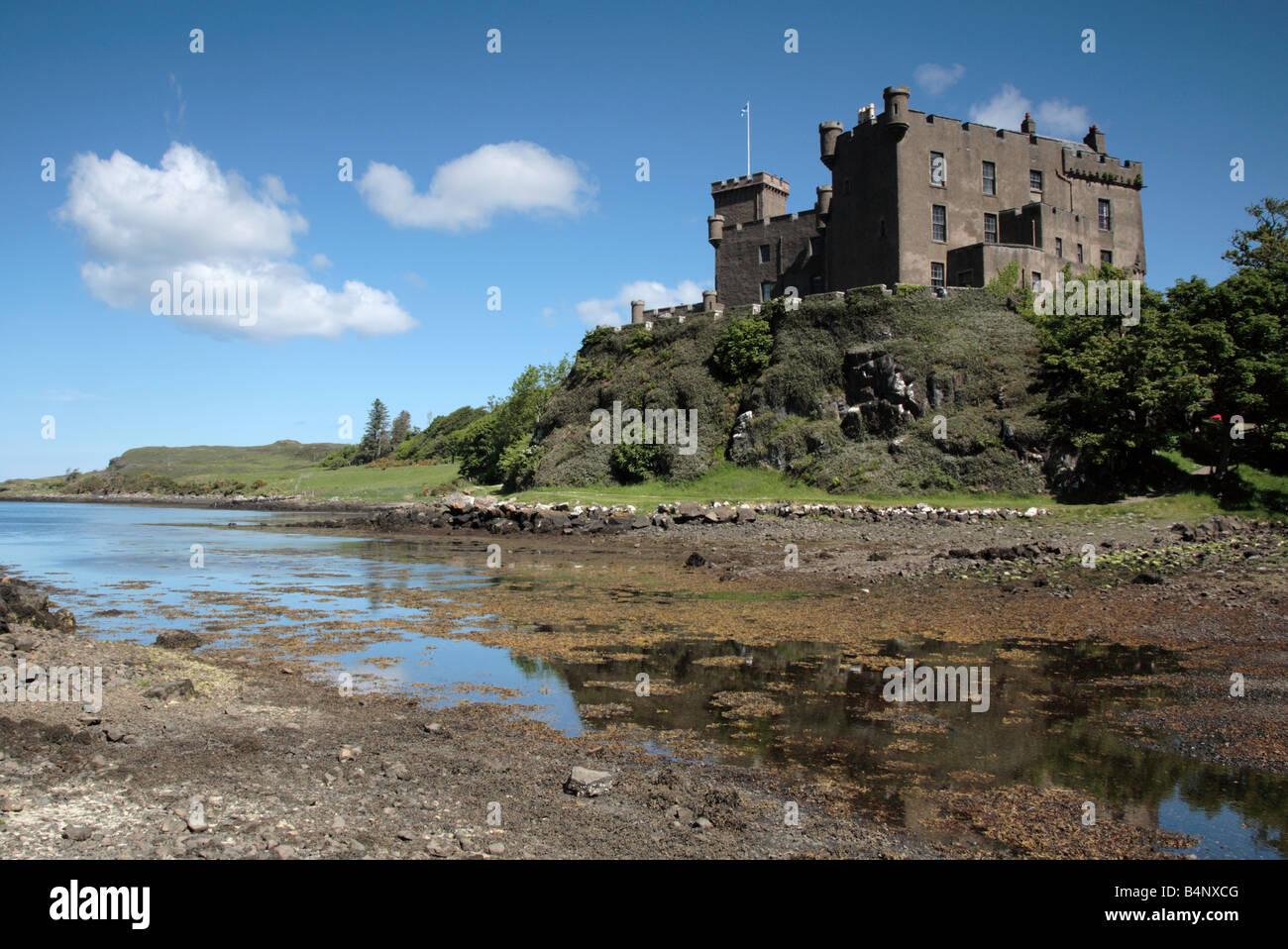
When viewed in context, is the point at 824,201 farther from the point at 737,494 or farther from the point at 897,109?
the point at 737,494

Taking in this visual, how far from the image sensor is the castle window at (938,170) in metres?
50.7

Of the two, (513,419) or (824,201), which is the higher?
(824,201)

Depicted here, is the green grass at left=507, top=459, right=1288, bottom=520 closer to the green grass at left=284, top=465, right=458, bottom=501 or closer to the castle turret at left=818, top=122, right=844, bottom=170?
the castle turret at left=818, top=122, right=844, bottom=170

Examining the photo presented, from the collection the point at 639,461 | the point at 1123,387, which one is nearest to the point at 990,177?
the point at 1123,387

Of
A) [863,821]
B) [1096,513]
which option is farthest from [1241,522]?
[863,821]

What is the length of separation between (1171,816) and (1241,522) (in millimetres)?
27277

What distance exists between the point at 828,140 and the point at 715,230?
11539 mm

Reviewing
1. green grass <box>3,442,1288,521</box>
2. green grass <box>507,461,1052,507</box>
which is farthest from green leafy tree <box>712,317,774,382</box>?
green grass <box>3,442,1288,521</box>

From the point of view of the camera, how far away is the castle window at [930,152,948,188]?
166 ft

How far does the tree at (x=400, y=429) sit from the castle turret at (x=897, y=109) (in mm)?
120979

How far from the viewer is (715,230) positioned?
64250 mm

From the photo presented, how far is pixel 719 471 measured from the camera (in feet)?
164

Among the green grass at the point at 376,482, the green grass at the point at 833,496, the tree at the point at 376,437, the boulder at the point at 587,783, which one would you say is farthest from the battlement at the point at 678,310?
the tree at the point at 376,437

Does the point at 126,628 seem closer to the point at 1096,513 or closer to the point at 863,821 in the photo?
the point at 863,821
